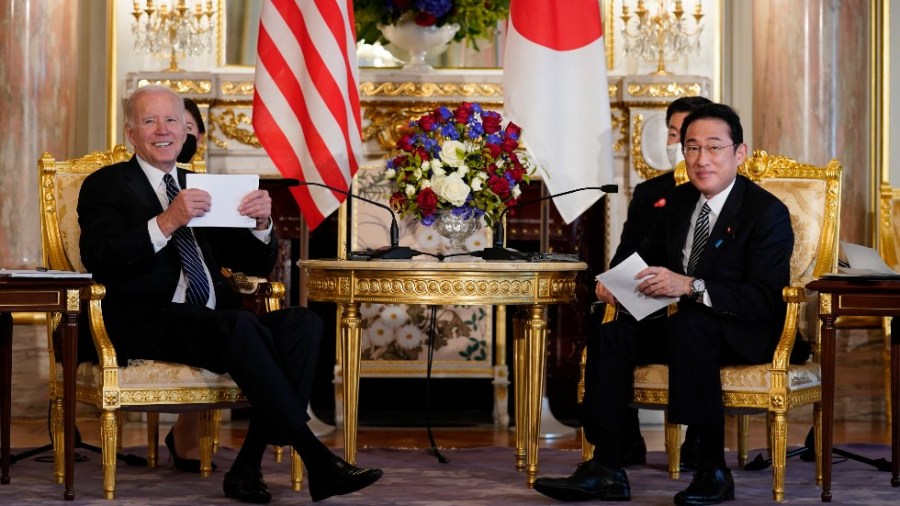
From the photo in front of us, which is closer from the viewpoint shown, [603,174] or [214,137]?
[603,174]

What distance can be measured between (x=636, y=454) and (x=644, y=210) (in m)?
0.95

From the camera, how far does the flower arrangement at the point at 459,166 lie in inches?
181

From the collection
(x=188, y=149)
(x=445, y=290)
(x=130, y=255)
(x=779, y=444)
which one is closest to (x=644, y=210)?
(x=445, y=290)

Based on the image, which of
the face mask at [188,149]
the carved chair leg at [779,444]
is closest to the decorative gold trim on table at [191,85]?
the face mask at [188,149]

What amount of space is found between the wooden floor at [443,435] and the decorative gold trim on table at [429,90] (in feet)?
5.39

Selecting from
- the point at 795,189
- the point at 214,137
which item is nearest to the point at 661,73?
the point at 795,189

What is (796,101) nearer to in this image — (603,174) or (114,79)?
(603,174)

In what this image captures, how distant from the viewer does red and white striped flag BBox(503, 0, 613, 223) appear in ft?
19.2

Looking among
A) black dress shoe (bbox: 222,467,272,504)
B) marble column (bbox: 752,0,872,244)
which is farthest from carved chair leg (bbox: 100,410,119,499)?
marble column (bbox: 752,0,872,244)

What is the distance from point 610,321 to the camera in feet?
14.8

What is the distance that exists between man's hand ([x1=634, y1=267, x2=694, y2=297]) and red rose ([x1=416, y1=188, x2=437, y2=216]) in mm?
753

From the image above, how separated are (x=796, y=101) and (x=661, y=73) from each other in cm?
68

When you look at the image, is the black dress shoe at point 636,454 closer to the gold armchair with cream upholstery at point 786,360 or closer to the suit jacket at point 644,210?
the gold armchair with cream upholstery at point 786,360

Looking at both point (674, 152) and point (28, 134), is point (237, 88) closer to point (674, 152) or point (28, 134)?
point (28, 134)
